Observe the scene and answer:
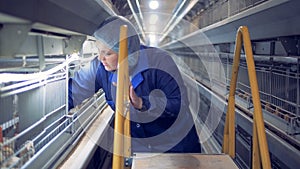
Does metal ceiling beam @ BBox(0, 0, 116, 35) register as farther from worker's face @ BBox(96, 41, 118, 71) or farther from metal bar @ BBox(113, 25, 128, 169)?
metal bar @ BBox(113, 25, 128, 169)

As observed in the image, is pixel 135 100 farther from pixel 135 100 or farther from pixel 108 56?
pixel 108 56

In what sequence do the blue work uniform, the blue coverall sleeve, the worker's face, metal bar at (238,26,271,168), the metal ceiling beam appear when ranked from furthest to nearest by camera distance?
1. the blue coverall sleeve
2. the blue work uniform
3. the worker's face
4. metal bar at (238,26,271,168)
5. the metal ceiling beam

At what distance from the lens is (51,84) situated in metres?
1.69

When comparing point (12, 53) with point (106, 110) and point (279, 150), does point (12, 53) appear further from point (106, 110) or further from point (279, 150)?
point (106, 110)

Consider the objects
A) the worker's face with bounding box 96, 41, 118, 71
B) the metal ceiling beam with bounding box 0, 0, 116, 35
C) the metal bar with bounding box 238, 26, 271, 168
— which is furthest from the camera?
the worker's face with bounding box 96, 41, 118, 71

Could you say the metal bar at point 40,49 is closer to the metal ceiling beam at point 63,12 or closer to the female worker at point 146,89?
the metal ceiling beam at point 63,12

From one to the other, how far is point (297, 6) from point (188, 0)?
3104 millimetres

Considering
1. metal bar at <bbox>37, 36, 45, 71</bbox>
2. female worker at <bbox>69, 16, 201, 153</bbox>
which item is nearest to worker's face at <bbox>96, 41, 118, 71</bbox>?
female worker at <bbox>69, 16, 201, 153</bbox>

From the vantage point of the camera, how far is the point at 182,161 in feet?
5.47

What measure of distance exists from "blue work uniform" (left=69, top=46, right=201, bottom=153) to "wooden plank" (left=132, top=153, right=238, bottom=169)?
0.79ft

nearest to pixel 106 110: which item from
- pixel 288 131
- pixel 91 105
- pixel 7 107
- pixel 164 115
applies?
pixel 91 105

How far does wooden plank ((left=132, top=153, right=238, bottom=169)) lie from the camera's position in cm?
158

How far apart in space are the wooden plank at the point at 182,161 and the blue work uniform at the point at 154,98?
0.24 meters

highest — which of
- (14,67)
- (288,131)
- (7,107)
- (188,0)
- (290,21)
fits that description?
(188,0)
